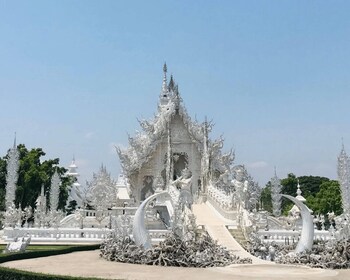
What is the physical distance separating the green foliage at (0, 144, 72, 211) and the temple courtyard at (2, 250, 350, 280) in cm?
2142

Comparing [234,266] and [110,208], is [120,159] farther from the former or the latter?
[234,266]

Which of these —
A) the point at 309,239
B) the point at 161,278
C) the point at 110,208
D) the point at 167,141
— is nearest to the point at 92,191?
the point at 110,208

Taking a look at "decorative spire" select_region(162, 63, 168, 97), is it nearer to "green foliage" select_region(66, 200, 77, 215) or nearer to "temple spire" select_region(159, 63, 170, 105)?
"temple spire" select_region(159, 63, 170, 105)

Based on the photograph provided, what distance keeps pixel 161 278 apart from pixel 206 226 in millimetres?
7937

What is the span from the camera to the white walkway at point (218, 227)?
13.8 m

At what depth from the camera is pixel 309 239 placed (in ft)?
42.2

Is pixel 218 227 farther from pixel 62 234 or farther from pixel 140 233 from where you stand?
pixel 62 234

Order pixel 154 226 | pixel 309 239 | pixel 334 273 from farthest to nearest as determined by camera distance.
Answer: pixel 154 226 < pixel 309 239 < pixel 334 273

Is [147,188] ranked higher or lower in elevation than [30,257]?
higher

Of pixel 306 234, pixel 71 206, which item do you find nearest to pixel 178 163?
pixel 71 206

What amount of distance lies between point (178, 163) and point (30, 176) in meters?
11.5

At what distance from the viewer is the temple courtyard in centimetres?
925

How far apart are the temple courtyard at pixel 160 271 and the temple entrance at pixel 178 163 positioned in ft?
51.8

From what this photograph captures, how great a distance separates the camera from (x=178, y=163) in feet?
93.2
